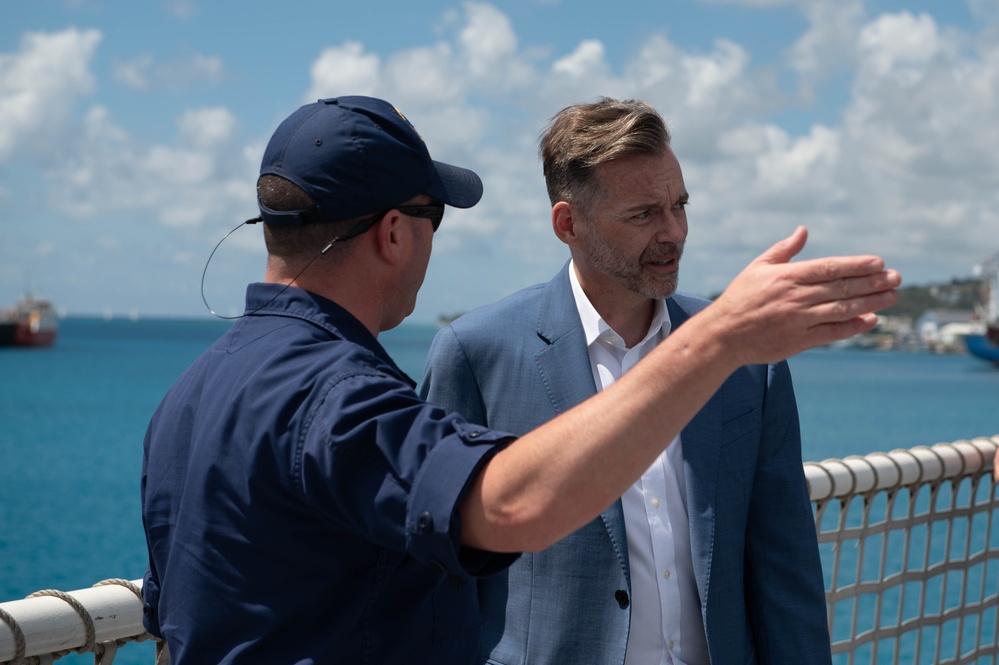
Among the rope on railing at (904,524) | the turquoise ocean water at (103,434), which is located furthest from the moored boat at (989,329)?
the rope on railing at (904,524)

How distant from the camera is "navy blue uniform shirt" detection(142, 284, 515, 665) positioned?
1.21 m

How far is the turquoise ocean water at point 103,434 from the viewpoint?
25906 mm

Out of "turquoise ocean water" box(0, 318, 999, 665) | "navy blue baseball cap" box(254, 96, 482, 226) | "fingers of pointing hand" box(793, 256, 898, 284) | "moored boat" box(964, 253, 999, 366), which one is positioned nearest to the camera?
"fingers of pointing hand" box(793, 256, 898, 284)

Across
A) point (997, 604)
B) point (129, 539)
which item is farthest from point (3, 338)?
point (997, 604)

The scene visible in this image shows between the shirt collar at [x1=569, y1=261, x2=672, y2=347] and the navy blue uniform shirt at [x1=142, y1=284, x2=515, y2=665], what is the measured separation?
1.07 meters

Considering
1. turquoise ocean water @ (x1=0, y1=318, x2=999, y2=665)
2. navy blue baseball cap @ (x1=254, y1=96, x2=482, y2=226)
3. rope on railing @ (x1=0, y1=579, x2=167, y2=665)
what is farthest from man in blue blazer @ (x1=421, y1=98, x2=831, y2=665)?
turquoise ocean water @ (x1=0, y1=318, x2=999, y2=665)

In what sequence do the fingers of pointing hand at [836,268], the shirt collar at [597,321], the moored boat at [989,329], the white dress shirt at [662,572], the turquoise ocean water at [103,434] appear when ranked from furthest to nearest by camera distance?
the moored boat at [989,329]
the turquoise ocean water at [103,434]
the shirt collar at [597,321]
the white dress shirt at [662,572]
the fingers of pointing hand at [836,268]

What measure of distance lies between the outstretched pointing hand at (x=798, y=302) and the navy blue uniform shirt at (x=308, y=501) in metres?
0.31

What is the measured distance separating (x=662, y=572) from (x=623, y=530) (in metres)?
0.13

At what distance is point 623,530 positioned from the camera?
223cm

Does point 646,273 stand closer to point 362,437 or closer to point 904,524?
point 362,437

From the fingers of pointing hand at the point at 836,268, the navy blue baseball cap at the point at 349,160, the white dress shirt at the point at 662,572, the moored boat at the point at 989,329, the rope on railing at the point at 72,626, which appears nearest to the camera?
the fingers of pointing hand at the point at 836,268

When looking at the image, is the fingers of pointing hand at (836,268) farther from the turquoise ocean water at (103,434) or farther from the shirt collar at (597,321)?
the turquoise ocean water at (103,434)

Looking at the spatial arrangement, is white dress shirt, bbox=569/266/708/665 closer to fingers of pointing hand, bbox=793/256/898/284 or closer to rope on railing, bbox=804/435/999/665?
rope on railing, bbox=804/435/999/665
